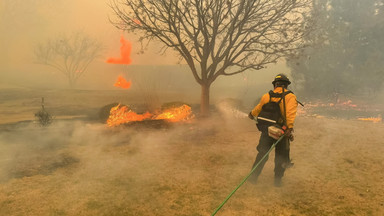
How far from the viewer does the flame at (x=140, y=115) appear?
10.8 meters

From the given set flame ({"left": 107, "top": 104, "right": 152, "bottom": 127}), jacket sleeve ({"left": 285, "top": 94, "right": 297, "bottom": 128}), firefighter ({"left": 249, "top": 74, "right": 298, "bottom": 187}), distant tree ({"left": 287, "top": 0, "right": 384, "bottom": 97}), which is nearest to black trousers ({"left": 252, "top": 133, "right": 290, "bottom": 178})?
firefighter ({"left": 249, "top": 74, "right": 298, "bottom": 187})

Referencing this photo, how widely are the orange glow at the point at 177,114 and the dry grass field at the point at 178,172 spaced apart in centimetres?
151

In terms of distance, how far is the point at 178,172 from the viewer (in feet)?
19.0

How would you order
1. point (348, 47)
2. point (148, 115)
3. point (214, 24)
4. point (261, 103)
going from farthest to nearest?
point (348, 47), point (148, 115), point (214, 24), point (261, 103)

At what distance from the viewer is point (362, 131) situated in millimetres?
9789

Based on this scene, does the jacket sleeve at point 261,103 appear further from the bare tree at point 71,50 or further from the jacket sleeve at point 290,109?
the bare tree at point 71,50

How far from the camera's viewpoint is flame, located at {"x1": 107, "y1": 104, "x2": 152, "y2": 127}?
419 inches

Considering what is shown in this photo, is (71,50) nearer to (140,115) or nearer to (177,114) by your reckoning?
(140,115)

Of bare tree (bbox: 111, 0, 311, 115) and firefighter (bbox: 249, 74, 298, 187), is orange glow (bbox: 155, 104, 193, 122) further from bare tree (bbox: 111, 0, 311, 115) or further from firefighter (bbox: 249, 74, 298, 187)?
firefighter (bbox: 249, 74, 298, 187)

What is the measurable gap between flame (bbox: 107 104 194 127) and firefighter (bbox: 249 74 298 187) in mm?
6290

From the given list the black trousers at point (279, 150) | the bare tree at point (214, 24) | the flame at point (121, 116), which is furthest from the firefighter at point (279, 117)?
the flame at point (121, 116)

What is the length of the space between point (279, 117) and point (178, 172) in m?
2.49

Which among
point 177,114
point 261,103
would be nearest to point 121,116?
point 177,114

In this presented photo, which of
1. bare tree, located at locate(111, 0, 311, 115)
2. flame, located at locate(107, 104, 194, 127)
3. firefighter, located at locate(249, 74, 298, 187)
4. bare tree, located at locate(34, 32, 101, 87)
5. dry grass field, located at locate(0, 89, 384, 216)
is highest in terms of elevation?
bare tree, located at locate(34, 32, 101, 87)
